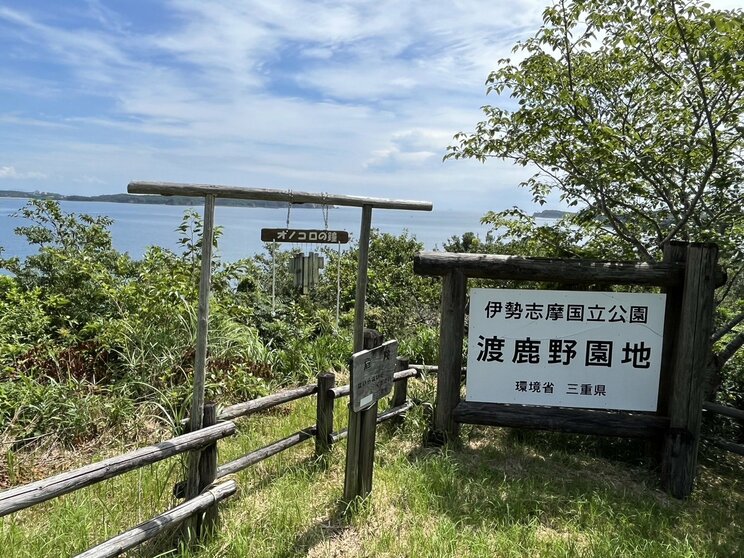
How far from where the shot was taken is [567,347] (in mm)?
4164

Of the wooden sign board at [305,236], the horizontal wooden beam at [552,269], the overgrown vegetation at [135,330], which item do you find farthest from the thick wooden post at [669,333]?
the overgrown vegetation at [135,330]

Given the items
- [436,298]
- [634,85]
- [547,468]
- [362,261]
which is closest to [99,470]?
[362,261]

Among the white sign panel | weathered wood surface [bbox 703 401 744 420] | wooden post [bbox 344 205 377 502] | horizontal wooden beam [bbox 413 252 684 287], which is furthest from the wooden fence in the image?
weathered wood surface [bbox 703 401 744 420]

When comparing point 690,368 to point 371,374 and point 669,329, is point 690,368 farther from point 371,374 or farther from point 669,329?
point 371,374

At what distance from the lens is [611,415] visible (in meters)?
4.11

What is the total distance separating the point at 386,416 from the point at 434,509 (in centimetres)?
126

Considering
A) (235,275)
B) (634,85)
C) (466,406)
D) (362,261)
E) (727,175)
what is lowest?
(466,406)

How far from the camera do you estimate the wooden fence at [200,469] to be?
2135mm

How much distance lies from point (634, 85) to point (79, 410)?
17.2 feet

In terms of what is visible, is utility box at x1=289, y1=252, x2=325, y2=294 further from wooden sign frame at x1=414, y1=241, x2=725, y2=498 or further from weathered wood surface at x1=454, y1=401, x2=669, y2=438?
weathered wood surface at x1=454, y1=401, x2=669, y2=438

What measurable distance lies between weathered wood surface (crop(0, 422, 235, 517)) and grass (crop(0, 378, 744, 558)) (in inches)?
19.6

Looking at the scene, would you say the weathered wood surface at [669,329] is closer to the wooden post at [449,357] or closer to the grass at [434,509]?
the grass at [434,509]

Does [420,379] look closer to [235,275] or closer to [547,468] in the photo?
[547,468]

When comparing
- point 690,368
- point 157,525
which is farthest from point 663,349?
point 157,525
